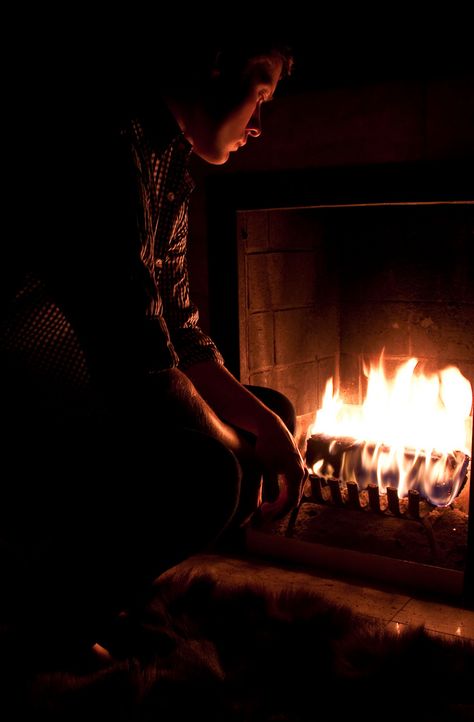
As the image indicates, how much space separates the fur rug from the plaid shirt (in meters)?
0.62

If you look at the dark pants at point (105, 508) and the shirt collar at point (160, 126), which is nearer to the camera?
the dark pants at point (105, 508)

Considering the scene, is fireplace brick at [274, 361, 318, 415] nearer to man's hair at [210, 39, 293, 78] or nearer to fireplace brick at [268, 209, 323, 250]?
fireplace brick at [268, 209, 323, 250]

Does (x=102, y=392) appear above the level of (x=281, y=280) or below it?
below

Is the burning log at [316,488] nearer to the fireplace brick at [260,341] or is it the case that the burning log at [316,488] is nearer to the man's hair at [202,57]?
the fireplace brick at [260,341]

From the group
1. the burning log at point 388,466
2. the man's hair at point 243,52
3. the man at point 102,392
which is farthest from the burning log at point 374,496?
the man's hair at point 243,52

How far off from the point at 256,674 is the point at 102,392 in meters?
0.72

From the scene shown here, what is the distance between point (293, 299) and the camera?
2379 mm

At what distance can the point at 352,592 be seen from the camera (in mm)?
1941

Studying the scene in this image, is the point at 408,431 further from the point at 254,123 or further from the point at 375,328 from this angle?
the point at 254,123

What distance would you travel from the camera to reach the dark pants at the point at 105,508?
1148 mm

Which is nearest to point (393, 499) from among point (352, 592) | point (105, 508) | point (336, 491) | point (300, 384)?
point (336, 491)

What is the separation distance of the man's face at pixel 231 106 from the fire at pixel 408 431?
3.66ft

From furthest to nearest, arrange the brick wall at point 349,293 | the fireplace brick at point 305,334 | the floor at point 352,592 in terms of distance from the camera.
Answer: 1. the fireplace brick at point 305,334
2. the brick wall at point 349,293
3. the floor at point 352,592

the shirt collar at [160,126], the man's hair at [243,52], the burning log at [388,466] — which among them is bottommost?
the burning log at [388,466]
